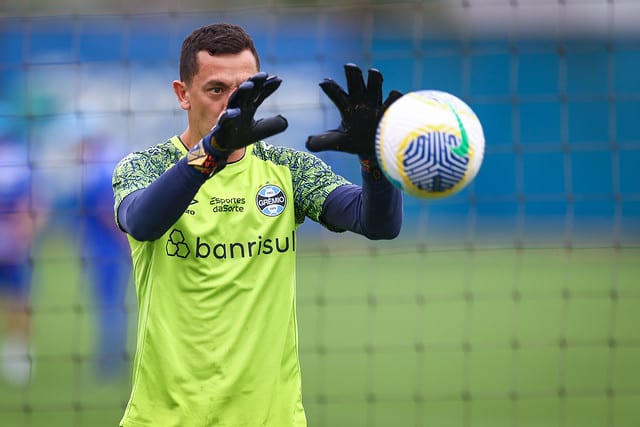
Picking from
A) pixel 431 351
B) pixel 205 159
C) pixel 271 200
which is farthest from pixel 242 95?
pixel 431 351

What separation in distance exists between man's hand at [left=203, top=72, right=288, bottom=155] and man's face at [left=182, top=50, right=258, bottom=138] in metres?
0.36

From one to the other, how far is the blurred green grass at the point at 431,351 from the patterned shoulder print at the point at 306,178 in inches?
118

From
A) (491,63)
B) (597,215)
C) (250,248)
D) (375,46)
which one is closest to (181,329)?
(250,248)

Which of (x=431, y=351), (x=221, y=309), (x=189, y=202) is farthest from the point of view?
(x=431, y=351)

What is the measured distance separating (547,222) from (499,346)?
6323mm

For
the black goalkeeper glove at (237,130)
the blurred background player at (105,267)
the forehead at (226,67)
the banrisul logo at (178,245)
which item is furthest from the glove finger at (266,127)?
the blurred background player at (105,267)

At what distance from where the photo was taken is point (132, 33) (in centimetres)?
1076

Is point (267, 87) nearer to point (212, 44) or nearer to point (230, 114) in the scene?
point (230, 114)

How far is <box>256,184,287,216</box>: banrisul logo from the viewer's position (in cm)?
295

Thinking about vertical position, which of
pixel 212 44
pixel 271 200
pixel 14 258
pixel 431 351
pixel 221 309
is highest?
pixel 212 44

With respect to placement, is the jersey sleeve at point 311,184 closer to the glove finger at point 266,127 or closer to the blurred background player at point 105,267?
the glove finger at point 266,127

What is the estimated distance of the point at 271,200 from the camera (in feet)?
9.70

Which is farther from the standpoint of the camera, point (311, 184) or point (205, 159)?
point (311, 184)

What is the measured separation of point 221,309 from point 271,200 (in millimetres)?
370
